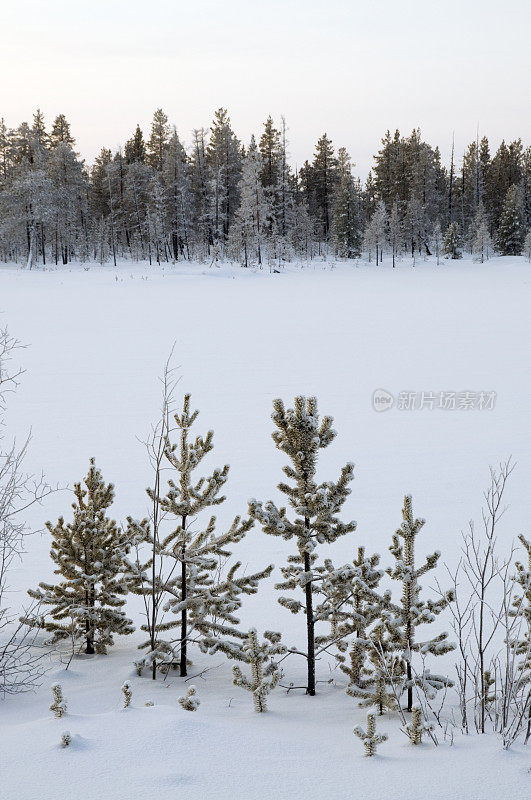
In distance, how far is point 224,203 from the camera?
64.2 metres

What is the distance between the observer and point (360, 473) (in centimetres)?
1354

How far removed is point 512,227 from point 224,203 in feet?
90.8

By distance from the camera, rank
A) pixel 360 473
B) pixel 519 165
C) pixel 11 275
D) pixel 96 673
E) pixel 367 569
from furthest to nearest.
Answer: pixel 519 165 → pixel 11 275 → pixel 360 473 → pixel 96 673 → pixel 367 569

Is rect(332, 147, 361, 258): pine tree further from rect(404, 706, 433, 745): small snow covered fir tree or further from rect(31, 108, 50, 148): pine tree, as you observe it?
rect(404, 706, 433, 745): small snow covered fir tree

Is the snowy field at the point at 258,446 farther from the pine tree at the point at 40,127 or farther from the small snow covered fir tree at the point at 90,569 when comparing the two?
the pine tree at the point at 40,127

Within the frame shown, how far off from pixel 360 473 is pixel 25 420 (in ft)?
28.2

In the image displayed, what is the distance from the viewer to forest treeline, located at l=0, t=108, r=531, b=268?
172ft

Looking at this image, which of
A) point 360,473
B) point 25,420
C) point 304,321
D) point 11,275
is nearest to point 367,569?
point 360,473

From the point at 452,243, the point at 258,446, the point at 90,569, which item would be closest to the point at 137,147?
the point at 452,243

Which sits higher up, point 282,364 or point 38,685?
point 282,364

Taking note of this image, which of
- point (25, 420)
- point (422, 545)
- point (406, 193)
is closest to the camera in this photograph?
point (422, 545)

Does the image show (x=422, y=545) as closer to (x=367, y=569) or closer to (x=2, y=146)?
(x=367, y=569)

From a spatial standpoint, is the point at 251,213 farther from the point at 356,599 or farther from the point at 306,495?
the point at 356,599

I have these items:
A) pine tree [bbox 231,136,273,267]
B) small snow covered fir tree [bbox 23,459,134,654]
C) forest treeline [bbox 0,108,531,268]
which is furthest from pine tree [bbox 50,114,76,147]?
small snow covered fir tree [bbox 23,459,134,654]
